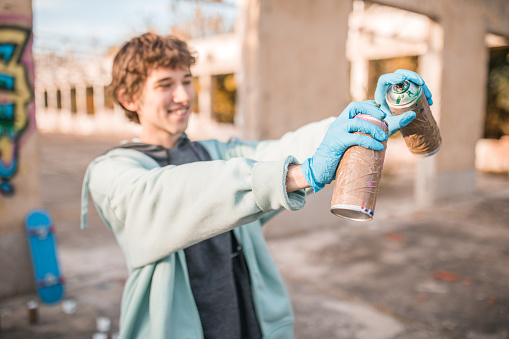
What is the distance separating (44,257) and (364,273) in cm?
304

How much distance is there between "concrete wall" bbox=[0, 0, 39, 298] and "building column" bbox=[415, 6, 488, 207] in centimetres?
625

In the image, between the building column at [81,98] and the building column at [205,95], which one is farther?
the building column at [81,98]

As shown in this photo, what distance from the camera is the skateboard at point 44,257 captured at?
3.44m

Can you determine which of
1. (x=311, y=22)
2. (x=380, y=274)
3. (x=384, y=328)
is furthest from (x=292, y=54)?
(x=384, y=328)

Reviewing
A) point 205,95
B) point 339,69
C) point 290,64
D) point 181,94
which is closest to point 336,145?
point 181,94

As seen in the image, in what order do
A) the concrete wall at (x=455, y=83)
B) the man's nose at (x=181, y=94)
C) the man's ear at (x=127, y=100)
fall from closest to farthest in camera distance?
the man's nose at (x=181, y=94), the man's ear at (x=127, y=100), the concrete wall at (x=455, y=83)

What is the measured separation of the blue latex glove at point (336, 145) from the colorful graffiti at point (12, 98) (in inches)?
127

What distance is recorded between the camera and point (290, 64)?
5168mm

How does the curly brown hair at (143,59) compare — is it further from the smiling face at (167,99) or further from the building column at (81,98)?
the building column at (81,98)

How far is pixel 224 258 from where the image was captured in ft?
5.18

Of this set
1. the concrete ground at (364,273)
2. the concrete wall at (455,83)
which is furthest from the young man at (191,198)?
the concrete wall at (455,83)

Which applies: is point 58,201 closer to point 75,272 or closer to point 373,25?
point 75,272

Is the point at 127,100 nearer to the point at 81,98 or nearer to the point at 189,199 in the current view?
the point at 189,199

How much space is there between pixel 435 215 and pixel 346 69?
283cm
